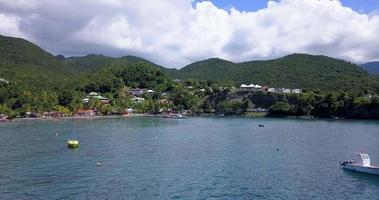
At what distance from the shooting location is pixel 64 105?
7731 inches

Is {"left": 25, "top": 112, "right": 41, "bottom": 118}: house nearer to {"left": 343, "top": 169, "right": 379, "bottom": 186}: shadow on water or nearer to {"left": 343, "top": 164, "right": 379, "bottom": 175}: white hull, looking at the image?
{"left": 343, "top": 164, "right": 379, "bottom": 175}: white hull

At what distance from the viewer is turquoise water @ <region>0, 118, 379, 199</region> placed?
40.8 metres

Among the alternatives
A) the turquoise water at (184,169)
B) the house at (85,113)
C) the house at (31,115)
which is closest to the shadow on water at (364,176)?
the turquoise water at (184,169)

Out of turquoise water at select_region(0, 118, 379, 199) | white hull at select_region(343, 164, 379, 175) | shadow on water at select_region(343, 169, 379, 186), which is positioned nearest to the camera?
turquoise water at select_region(0, 118, 379, 199)

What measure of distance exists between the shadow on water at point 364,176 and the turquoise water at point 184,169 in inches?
4.0

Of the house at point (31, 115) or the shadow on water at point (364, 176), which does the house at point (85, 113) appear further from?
the shadow on water at point (364, 176)

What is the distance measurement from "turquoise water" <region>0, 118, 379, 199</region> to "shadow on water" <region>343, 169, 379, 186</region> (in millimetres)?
103

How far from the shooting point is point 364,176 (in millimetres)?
49188

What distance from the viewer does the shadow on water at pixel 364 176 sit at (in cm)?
4662

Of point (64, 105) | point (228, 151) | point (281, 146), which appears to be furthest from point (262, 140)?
point (64, 105)

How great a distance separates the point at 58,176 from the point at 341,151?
41508 mm

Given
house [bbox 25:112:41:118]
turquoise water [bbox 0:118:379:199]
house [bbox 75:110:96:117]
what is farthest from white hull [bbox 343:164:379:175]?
house [bbox 75:110:96:117]

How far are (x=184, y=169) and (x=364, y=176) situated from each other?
19856mm

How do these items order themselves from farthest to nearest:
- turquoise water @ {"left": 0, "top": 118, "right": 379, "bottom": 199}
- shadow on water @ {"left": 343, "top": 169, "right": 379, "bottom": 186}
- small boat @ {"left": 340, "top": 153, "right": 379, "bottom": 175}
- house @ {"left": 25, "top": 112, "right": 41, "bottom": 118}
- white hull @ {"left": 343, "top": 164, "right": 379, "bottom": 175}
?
house @ {"left": 25, "top": 112, "right": 41, "bottom": 118} < small boat @ {"left": 340, "top": 153, "right": 379, "bottom": 175} < white hull @ {"left": 343, "top": 164, "right": 379, "bottom": 175} < shadow on water @ {"left": 343, "top": 169, "right": 379, "bottom": 186} < turquoise water @ {"left": 0, "top": 118, "right": 379, "bottom": 199}
